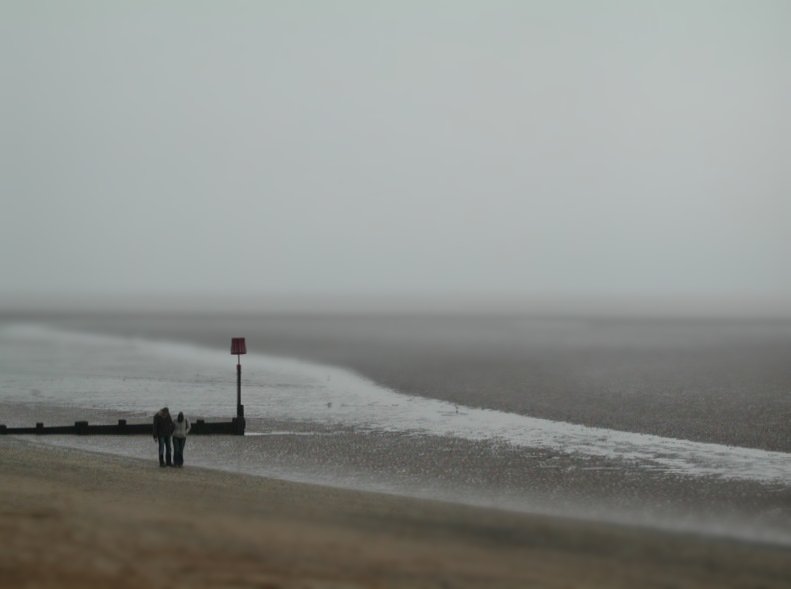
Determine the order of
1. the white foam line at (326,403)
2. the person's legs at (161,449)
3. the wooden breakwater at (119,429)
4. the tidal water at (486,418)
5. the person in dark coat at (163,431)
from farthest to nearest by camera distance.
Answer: the wooden breakwater at (119,429)
the white foam line at (326,403)
the person in dark coat at (163,431)
the person's legs at (161,449)
the tidal water at (486,418)

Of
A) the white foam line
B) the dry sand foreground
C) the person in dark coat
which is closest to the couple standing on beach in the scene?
the person in dark coat

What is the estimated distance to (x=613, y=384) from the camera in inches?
1747

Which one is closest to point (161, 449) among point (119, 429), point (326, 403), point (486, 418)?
point (119, 429)

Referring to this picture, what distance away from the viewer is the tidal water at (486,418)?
20062 mm

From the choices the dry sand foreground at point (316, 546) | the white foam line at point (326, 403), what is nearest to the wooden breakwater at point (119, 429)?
the white foam line at point (326, 403)

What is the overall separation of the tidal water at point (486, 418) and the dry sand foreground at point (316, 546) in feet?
7.02

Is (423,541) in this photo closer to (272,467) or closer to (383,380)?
(272,467)

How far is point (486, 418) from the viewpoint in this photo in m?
32.7

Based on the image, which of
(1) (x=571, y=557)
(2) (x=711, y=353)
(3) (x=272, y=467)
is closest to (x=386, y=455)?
(3) (x=272, y=467)

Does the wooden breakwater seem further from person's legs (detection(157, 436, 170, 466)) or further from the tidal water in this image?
person's legs (detection(157, 436, 170, 466))

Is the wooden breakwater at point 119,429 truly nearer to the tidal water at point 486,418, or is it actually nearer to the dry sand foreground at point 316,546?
the tidal water at point 486,418

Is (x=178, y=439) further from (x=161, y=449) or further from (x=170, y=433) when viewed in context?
(x=161, y=449)

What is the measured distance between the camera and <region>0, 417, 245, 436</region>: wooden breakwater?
27.1 metres

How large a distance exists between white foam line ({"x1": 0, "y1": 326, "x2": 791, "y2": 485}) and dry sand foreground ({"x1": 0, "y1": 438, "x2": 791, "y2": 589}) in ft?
27.1
